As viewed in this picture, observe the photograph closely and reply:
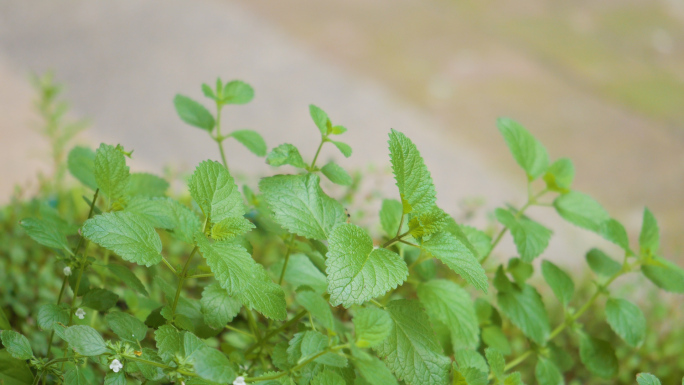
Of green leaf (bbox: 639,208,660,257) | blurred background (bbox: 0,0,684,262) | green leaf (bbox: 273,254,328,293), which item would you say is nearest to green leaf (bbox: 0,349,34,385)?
green leaf (bbox: 273,254,328,293)

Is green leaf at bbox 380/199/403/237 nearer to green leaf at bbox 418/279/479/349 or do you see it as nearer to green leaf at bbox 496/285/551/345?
green leaf at bbox 418/279/479/349

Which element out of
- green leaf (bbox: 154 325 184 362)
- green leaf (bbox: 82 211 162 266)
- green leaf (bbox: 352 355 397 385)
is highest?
green leaf (bbox: 352 355 397 385)

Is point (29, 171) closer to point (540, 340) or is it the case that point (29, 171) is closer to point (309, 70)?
point (309, 70)

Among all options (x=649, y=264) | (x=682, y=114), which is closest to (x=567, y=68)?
(x=682, y=114)

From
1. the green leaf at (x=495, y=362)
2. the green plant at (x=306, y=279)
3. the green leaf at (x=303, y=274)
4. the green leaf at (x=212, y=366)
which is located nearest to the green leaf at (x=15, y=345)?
Answer: the green plant at (x=306, y=279)

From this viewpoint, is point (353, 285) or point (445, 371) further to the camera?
point (445, 371)

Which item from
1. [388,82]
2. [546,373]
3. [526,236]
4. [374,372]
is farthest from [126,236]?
[388,82]
